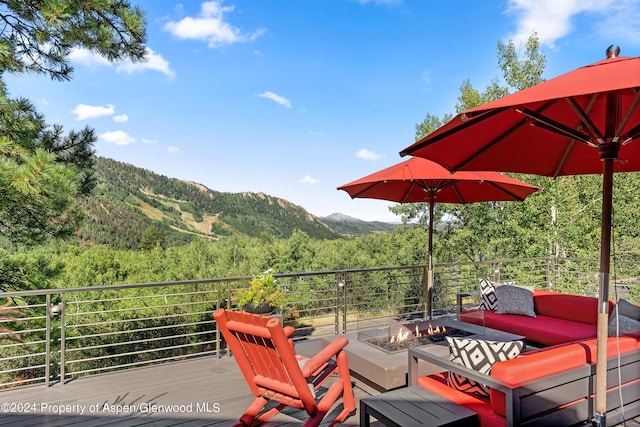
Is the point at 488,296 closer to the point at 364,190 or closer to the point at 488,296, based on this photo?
the point at 488,296

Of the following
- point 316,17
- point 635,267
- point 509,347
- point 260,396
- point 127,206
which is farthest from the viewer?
point 127,206

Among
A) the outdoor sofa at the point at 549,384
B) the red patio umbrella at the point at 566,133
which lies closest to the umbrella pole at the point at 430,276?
the red patio umbrella at the point at 566,133

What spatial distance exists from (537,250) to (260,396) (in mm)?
10684

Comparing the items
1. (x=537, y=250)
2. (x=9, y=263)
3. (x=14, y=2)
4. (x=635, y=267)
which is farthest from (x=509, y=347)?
(x=635, y=267)

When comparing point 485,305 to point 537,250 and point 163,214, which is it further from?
point 163,214

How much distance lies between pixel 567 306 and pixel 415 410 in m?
3.49

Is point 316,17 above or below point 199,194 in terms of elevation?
above

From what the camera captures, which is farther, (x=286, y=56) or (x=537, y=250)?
(x=286, y=56)

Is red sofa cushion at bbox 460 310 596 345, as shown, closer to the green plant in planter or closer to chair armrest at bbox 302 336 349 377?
the green plant in planter

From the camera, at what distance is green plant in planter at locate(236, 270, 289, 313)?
441cm

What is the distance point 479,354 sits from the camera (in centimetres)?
233

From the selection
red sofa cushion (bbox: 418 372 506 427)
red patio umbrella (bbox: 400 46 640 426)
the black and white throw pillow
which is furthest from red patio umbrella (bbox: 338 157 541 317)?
red sofa cushion (bbox: 418 372 506 427)

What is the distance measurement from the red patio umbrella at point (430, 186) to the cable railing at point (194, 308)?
3.39ft

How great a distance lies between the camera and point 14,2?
583cm
